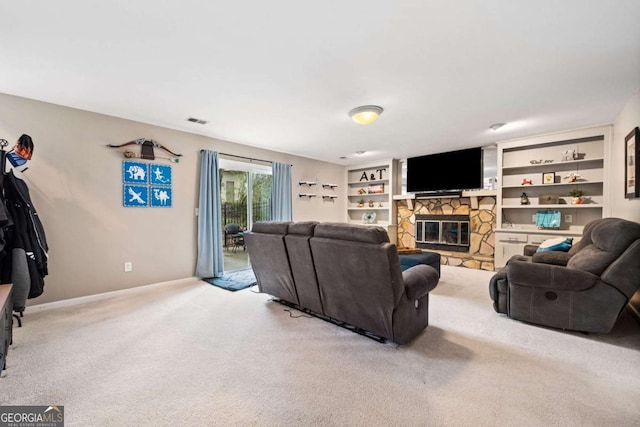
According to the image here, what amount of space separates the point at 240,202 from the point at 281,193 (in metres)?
0.84

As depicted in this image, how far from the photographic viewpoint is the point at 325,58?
2205 mm

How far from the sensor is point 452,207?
5.68 meters

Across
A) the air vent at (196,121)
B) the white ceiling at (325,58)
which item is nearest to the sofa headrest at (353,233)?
the white ceiling at (325,58)

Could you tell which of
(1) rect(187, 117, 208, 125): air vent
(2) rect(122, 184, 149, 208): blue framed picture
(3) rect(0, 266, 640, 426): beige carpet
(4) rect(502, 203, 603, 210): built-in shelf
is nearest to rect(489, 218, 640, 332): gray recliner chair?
(3) rect(0, 266, 640, 426): beige carpet

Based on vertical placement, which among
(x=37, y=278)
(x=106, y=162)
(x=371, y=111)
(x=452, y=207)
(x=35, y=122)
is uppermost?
(x=371, y=111)

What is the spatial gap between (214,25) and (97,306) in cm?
329

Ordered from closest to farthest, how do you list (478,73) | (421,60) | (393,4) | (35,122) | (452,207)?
(393,4) < (421,60) < (478,73) < (35,122) < (452,207)

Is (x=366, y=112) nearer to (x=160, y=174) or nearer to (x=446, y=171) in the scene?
(x=160, y=174)

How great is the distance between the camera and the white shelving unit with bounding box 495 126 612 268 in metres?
4.14

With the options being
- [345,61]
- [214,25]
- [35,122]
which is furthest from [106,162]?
[345,61]

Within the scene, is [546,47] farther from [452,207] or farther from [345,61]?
[452,207]

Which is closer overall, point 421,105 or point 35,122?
point 35,122

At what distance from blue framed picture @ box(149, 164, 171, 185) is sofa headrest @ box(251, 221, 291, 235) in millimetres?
1867

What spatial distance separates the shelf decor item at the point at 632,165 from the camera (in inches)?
108
